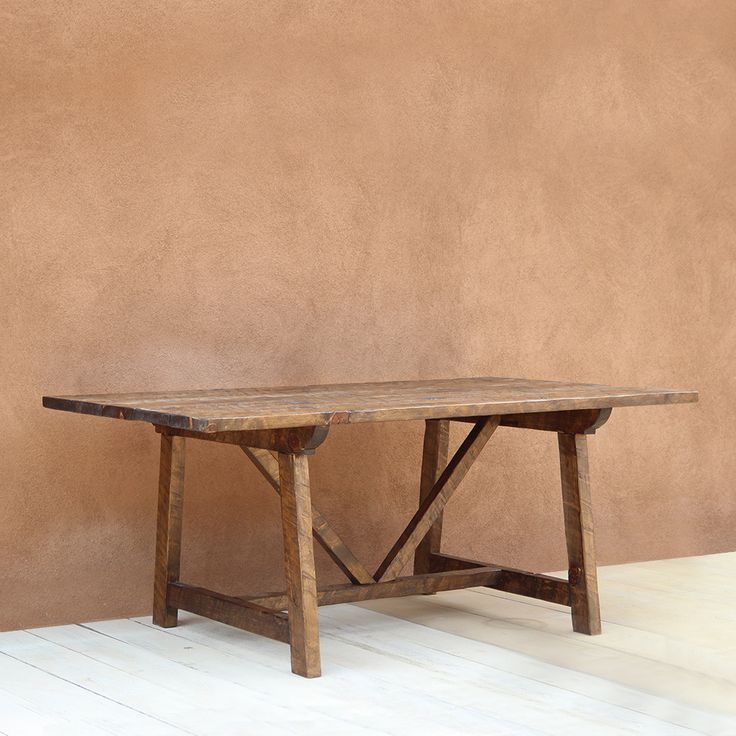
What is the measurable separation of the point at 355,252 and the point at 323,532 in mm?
1079

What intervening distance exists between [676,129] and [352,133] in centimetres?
145

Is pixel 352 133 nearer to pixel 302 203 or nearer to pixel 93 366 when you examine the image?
pixel 302 203

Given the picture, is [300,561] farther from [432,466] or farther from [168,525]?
[432,466]

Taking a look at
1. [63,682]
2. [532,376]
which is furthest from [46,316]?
[532,376]

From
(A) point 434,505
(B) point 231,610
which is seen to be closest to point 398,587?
(A) point 434,505

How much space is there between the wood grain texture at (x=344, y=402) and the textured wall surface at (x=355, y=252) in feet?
1.24

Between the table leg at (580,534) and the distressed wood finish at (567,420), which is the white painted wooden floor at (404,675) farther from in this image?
the distressed wood finish at (567,420)

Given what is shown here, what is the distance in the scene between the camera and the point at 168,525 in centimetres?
359

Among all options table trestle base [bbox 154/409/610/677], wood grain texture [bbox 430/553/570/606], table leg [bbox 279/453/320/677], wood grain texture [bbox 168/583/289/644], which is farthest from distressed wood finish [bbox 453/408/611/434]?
wood grain texture [bbox 168/583/289/644]

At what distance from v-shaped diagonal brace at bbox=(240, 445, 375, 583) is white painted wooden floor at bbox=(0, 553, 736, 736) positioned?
0.63 feet

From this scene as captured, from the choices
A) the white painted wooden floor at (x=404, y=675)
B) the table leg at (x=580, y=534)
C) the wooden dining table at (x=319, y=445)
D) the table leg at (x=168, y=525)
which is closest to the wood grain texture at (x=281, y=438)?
the wooden dining table at (x=319, y=445)

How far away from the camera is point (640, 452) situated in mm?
4773

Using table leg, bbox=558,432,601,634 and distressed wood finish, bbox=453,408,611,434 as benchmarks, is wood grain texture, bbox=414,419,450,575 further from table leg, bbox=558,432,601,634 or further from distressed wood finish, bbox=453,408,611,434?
table leg, bbox=558,432,601,634

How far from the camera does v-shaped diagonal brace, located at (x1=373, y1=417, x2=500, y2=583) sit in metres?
3.62
